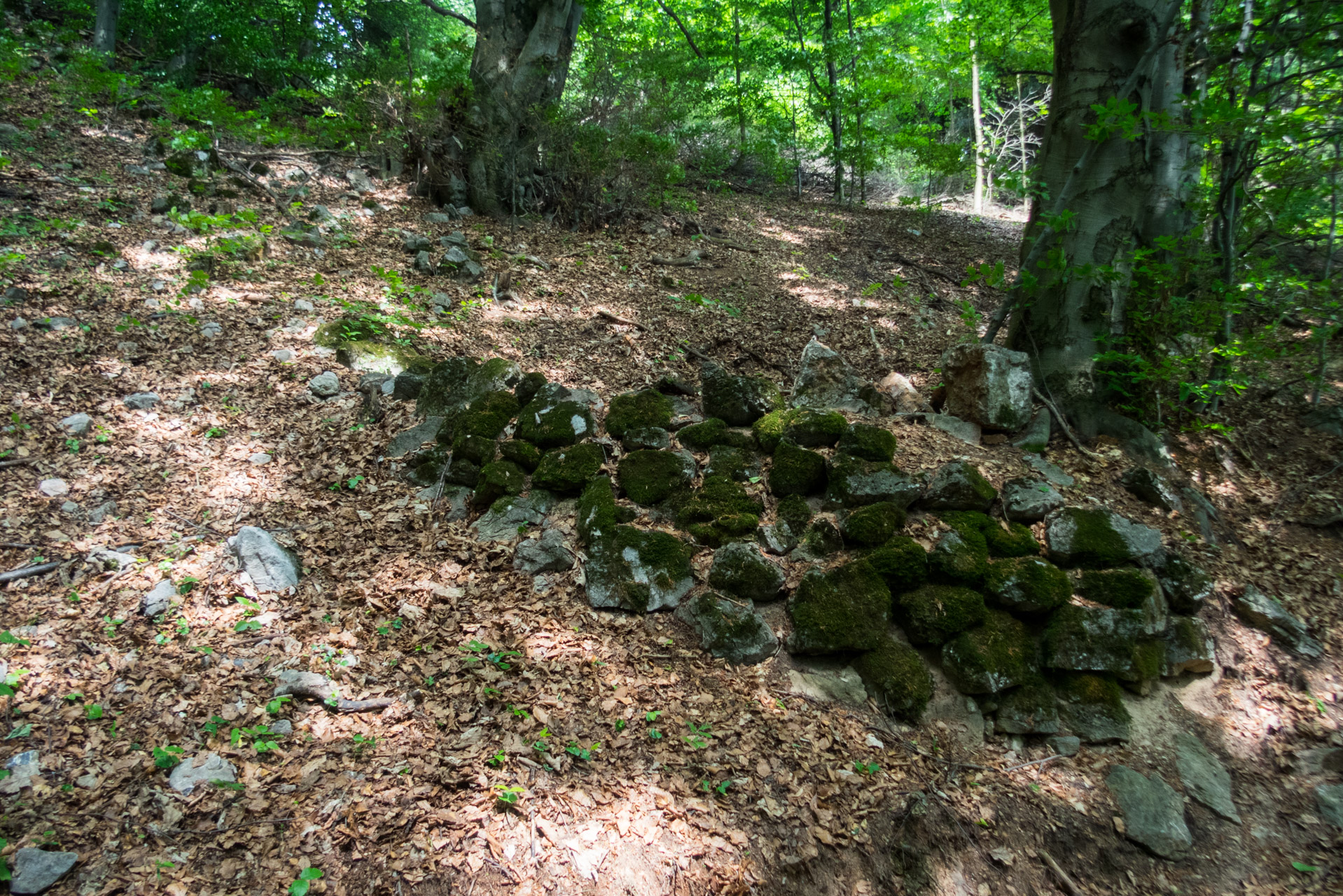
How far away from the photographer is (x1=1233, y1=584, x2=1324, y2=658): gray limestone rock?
129 inches

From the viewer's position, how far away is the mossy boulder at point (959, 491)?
342cm

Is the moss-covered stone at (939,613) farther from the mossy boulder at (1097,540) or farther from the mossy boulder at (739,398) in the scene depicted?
the mossy boulder at (739,398)

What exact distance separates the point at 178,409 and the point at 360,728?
2770 millimetres

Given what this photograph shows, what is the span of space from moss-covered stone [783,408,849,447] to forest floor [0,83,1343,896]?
529mm

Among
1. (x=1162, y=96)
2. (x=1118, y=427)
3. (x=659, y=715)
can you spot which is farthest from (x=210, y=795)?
(x=1162, y=96)

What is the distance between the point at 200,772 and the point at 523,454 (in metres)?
2.15

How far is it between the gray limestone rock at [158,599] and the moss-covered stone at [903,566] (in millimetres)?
3298

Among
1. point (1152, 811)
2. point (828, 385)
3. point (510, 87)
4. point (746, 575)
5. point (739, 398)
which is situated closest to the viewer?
point (1152, 811)

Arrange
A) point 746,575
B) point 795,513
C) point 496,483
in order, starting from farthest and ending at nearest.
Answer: point 496,483 → point 795,513 → point 746,575

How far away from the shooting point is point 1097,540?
10.8 feet

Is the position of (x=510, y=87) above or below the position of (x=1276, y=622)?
above

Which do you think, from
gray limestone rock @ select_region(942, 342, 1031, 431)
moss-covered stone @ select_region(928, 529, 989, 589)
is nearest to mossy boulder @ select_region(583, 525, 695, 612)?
moss-covered stone @ select_region(928, 529, 989, 589)

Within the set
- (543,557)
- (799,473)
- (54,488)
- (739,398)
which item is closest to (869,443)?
(799,473)

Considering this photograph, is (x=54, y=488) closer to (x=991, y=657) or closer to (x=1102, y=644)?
Answer: (x=991, y=657)
